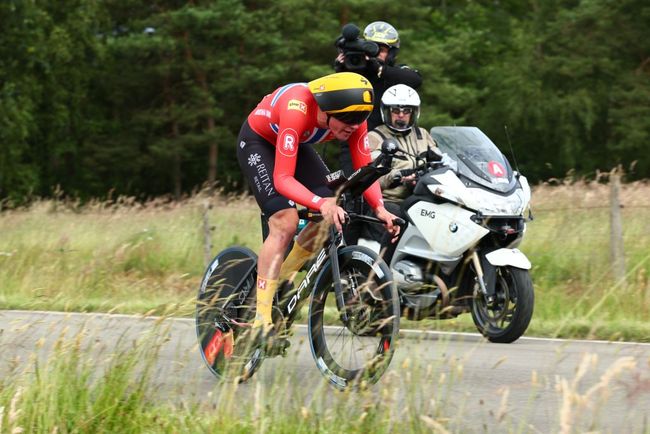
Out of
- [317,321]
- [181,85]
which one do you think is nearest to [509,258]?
[317,321]

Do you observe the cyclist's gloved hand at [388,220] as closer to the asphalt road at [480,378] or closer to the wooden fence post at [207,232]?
the asphalt road at [480,378]

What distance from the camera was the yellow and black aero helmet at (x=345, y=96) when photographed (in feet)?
21.3

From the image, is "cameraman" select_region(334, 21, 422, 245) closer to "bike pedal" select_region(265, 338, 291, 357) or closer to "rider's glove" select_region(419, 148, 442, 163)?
"rider's glove" select_region(419, 148, 442, 163)

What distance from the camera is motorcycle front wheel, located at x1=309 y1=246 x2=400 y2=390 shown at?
6.09 m

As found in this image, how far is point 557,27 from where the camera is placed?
148ft

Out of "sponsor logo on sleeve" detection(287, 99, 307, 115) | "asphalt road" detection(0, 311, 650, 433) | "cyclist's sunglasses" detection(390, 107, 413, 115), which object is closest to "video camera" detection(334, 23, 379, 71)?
"cyclist's sunglasses" detection(390, 107, 413, 115)

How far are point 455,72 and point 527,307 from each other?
1659 inches

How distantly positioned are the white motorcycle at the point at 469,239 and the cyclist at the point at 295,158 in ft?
5.27

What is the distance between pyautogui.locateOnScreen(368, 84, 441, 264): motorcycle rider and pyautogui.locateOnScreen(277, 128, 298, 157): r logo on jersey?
2.72m

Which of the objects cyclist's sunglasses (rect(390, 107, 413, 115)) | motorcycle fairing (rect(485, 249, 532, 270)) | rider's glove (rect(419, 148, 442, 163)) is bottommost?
motorcycle fairing (rect(485, 249, 532, 270))

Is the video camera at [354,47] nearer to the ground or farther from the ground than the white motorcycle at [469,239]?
farther from the ground

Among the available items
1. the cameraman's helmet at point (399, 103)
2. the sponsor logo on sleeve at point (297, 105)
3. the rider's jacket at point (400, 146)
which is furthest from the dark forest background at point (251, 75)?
the sponsor logo on sleeve at point (297, 105)

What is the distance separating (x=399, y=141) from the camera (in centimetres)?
956

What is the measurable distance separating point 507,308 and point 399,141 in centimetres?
181
